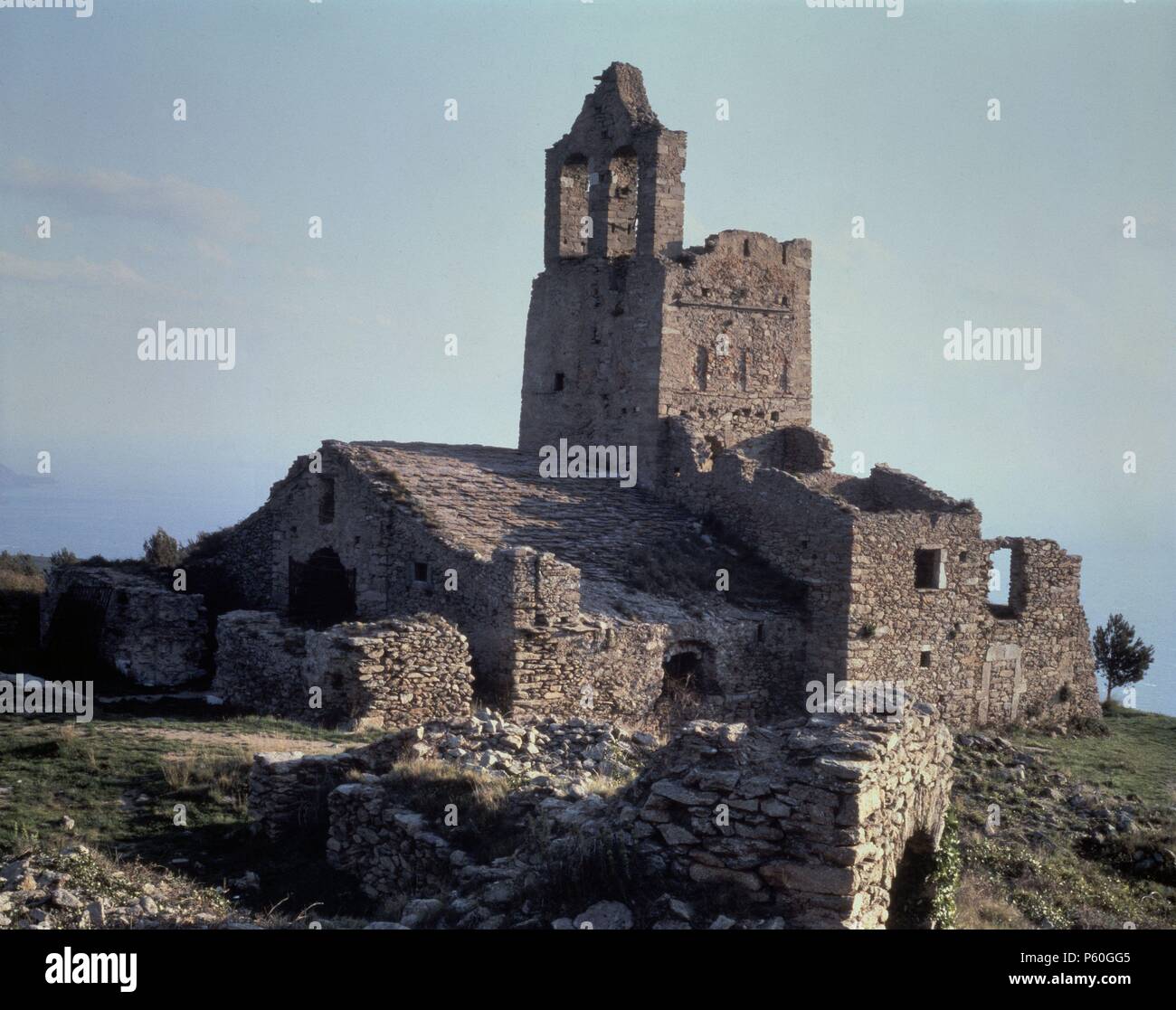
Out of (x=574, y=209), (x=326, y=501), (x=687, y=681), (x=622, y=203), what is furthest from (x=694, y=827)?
(x=574, y=209)

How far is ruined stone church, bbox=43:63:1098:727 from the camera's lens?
1800 cm

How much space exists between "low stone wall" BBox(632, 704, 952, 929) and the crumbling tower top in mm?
16937

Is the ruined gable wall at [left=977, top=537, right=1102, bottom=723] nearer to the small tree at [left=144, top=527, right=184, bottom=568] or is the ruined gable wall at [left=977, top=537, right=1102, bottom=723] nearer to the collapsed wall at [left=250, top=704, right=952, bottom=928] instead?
the collapsed wall at [left=250, top=704, right=952, bottom=928]

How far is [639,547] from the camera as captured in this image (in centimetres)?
2091

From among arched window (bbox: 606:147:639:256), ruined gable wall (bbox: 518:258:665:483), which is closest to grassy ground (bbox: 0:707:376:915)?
ruined gable wall (bbox: 518:258:665:483)

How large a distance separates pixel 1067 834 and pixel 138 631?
611 inches

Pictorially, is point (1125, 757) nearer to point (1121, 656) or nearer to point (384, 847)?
point (1121, 656)

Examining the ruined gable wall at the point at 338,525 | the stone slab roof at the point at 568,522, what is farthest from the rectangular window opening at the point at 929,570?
the ruined gable wall at the point at 338,525

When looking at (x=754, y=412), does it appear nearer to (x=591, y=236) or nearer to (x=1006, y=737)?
(x=591, y=236)

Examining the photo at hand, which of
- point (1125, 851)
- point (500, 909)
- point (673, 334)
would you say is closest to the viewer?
point (500, 909)

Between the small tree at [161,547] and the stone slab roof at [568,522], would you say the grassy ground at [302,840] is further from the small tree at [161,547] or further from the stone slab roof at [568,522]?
the small tree at [161,547]

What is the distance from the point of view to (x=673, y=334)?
2406cm
